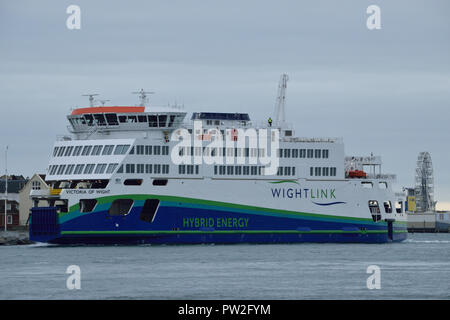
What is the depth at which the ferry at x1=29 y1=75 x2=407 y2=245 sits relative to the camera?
54.3 metres

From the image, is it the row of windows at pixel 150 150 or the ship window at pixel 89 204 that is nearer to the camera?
the ship window at pixel 89 204

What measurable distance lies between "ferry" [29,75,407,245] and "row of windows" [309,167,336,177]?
5cm

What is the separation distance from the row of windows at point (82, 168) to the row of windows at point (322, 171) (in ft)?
35.4

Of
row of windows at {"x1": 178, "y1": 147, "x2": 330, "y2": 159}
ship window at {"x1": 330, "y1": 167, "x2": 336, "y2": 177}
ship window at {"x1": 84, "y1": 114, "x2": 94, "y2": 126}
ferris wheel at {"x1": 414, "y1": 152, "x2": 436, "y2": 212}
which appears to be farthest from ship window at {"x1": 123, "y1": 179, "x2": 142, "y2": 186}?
ferris wheel at {"x1": 414, "y1": 152, "x2": 436, "y2": 212}

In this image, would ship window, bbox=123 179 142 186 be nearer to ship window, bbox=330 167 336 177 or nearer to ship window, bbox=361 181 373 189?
ship window, bbox=330 167 336 177

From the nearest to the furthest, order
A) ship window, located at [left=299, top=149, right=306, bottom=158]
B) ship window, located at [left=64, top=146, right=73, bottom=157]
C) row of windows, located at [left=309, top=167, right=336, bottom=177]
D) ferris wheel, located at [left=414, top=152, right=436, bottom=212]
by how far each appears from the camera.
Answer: ship window, located at [left=64, top=146, right=73, bottom=157]
ship window, located at [left=299, top=149, right=306, bottom=158]
row of windows, located at [left=309, top=167, right=336, bottom=177]
ferris wheel, located at [left=414, top=152, right=436, bottom=212]

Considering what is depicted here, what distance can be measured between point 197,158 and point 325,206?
24.9 ft

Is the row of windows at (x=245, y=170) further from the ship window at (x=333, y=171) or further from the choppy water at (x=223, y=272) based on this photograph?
the choppy water at (x=223, y=272)

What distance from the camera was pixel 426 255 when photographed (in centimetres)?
5381

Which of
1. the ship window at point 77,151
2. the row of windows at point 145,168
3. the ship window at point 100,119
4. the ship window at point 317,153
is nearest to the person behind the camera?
the row of windows at point 145,168

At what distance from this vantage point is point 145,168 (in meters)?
55.3

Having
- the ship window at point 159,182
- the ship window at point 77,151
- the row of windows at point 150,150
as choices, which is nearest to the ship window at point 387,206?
the ship window at point 159,182

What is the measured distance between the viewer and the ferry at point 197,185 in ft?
178
